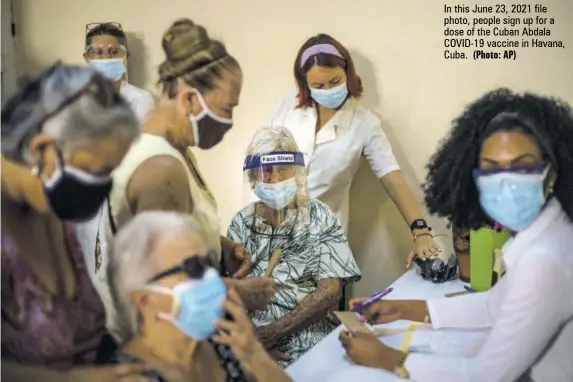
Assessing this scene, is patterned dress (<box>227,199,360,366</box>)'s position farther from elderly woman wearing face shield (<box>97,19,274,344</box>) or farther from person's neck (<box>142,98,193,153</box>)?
person's neck (<box>142,98,193,153</box>)

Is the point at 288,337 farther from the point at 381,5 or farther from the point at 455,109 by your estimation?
the point at 381,5

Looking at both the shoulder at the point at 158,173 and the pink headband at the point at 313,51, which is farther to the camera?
the pink headband at the point at 313,51

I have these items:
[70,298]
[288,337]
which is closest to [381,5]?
[288,337]

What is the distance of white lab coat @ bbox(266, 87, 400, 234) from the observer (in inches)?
57.4

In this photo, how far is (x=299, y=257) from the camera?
149 centimetres

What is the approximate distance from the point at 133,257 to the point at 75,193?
16 centimetres

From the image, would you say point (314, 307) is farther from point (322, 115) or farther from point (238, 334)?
point (322, 115)

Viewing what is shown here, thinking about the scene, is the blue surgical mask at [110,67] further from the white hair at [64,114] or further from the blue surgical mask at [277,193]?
the blue surgical mask at [277,193]

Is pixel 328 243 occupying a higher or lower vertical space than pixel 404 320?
higher

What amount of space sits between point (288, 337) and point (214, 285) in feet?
1.17

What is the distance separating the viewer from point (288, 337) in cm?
146

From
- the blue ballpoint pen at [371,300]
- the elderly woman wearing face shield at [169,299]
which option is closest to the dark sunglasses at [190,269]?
the elderly woman wearing face shield at [169,299]

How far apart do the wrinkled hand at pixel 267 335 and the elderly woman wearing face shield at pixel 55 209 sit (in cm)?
30

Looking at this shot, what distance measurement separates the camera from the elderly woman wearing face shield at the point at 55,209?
3.54 feet
